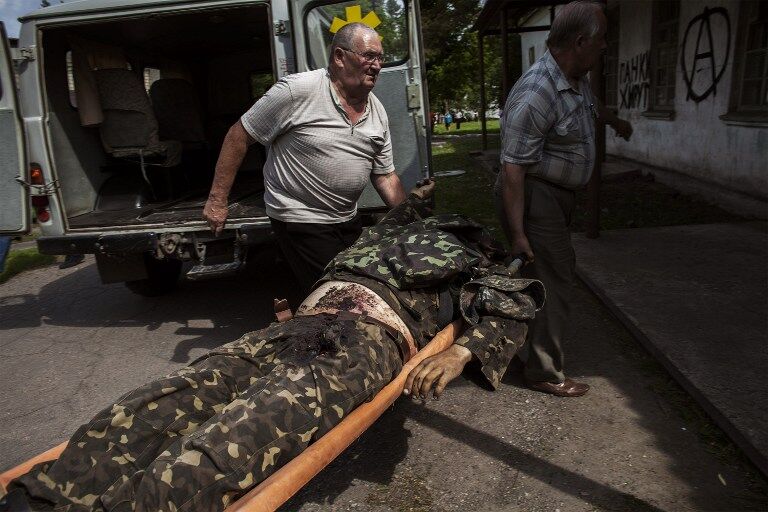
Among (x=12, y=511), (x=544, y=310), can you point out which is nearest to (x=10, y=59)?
(x=12, y=511)

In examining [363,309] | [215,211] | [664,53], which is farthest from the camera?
[664,53]

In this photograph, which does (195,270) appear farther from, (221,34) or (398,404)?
(221,34)

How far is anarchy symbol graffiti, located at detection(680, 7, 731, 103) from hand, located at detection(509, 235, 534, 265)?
5.64m

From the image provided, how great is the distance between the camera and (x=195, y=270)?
3.87 m

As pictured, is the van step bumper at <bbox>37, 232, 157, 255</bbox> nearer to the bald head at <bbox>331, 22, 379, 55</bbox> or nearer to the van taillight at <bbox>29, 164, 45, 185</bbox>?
the van taillight at <bbox>29, 164, 45, 185</bbox>

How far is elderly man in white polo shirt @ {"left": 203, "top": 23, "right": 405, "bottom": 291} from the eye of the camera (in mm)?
2865

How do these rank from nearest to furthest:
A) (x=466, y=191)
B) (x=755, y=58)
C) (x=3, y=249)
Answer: (x=3, y=249) → (x=755, y=58) → (x=466, y=191)

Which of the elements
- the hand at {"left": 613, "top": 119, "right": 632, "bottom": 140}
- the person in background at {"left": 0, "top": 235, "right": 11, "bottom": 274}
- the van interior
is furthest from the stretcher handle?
the person in background at {"left": 0, "top": 235, "right": 11, "bottom": 274}

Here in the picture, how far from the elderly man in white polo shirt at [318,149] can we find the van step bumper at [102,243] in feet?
3.79

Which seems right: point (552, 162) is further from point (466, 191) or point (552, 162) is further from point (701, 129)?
point (466, 191)

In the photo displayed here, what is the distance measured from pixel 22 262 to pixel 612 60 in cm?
1085

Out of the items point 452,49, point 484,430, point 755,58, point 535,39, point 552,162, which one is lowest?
point 484,430

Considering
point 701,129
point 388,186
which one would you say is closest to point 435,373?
point 388,186

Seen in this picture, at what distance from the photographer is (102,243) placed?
4.18m
